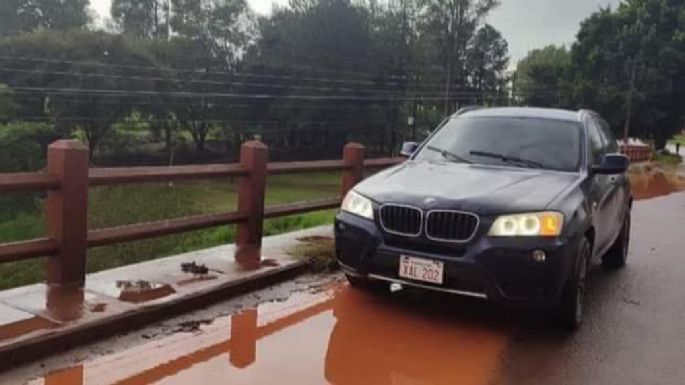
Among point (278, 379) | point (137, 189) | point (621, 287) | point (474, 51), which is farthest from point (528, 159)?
point (474, 51)

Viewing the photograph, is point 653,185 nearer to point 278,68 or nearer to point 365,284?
point 365,284

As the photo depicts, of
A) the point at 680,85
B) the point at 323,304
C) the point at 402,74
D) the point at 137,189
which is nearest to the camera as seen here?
the point at 323,304

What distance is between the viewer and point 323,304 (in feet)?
18.9

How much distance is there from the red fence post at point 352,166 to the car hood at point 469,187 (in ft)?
10.1

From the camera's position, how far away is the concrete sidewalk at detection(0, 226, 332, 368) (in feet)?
14.1

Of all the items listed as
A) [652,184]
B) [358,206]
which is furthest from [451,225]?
[652,184]

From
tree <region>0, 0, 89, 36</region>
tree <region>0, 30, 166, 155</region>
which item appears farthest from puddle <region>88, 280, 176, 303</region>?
tree <region>0, 0, 89, 36</region>

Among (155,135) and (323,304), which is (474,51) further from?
(323,304)

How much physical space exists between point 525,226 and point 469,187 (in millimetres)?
561

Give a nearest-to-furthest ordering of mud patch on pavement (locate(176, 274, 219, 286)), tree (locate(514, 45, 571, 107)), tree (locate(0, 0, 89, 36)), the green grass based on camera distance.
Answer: mud patch on pavement (locate(176, 274, 219, 286)), the green grass, tree (locate(514, 45, 571, 107)), tree (locate(0, 0, 89, 36))

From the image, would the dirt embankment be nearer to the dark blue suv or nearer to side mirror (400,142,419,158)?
side mirror (400,142,419,158)

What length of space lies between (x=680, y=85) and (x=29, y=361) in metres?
47.1

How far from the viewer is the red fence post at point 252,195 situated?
7.02 m

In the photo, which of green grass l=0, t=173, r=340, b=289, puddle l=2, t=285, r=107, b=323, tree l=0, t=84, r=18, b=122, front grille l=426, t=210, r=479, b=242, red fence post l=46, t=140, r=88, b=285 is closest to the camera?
puddle l=2, t=285, r=107, b=323
